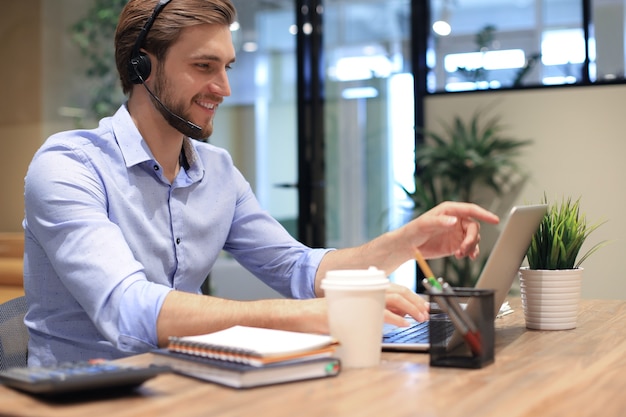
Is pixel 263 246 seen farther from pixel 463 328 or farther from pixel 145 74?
pixel 463 328

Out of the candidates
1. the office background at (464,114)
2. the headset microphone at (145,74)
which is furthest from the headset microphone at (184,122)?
the office background at (464,114)

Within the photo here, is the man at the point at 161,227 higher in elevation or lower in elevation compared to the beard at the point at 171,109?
lower

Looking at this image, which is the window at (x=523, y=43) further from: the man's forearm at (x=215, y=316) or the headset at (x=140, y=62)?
the man's forearm at (x=215, y=316)

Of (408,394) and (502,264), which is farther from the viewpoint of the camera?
(502,264)

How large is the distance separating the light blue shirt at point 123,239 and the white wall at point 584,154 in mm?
2870

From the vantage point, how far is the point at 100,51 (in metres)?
4.65

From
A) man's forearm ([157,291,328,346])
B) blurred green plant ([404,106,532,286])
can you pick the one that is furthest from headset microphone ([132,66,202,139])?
blurred green plant ([404,106,532,286])

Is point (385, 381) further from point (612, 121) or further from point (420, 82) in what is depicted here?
point (420, 82)

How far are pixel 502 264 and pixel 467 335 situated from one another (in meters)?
0.23

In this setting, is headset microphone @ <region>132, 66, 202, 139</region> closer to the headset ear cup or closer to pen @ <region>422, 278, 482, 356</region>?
the headset ear cup

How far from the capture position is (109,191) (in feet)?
5.92

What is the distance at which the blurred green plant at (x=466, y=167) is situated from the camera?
4855 millimetres

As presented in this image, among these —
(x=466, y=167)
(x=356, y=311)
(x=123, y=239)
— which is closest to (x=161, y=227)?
(x=123, y=239)

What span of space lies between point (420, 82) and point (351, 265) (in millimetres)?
3549
